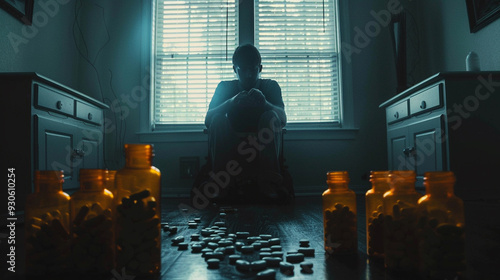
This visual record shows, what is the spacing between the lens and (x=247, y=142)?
2760mm

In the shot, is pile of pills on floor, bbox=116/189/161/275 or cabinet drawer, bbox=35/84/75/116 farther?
cabinet drawer, bbox=35/84/75/116

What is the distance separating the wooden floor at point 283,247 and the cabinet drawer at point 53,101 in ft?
3.02

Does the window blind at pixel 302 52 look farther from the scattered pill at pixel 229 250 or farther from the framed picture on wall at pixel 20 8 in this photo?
the scattered pill at pixel 229 250

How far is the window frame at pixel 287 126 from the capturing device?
3.59m

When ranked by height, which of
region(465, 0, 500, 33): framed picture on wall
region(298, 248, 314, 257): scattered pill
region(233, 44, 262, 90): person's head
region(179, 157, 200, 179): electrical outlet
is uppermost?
region(465, 0, 500, 33): framed picture on wall

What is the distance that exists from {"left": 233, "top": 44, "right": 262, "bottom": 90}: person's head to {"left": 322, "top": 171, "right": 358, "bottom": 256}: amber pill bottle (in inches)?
78.8

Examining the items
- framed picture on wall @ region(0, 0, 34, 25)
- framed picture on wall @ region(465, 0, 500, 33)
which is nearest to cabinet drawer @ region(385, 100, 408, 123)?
framed picture on wall @ region(465, 0, 500, 33)

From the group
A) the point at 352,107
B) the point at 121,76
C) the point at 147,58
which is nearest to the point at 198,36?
the point at 147,58

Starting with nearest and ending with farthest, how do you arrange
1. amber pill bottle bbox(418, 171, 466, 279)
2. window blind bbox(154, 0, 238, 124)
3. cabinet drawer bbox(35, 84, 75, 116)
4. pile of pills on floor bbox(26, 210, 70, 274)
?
1. amber pill bottle bbox(418, 171, 466, 279)
2. pile of pills on floor bbox(26, 210, 70, 274)
3. cabinet drawer bbox(35, 84, 75, 116)
4. window blind bbox(154, 0, 238, 124)

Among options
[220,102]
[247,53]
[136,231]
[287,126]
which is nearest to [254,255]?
[136,231]

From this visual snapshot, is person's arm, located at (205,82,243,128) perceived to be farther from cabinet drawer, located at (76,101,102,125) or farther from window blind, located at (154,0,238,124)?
cabinet drawer, located at (76,101,102,125)

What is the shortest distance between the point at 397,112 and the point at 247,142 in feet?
3.66

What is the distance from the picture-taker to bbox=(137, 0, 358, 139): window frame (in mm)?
3592

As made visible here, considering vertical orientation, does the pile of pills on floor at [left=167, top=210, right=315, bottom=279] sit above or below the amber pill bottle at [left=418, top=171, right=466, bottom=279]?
below
